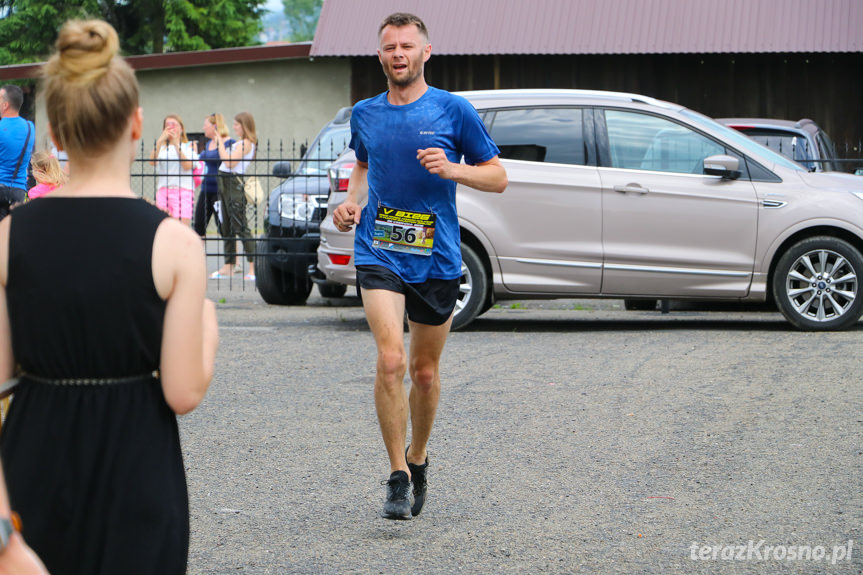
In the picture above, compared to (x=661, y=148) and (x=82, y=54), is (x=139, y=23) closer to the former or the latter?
(x=661, y=148)

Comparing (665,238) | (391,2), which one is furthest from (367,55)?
(665,238)

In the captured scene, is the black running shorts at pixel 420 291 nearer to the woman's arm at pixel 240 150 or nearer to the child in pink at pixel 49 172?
the child in pink at pixel 49 172

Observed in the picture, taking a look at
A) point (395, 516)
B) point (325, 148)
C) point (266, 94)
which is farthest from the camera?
point (266, 94)

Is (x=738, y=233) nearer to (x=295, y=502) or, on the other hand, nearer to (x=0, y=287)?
(x=295, y=502)

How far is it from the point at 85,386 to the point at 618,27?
75.6 ft

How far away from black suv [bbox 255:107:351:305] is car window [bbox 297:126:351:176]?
0.17 feet

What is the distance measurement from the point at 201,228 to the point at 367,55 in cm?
1130

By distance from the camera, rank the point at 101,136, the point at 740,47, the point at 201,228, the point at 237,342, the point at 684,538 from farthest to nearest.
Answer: the point at 740,47 < the point at 201,228 < the point at 237,342 < the point at 684,538 < the point at 101,136

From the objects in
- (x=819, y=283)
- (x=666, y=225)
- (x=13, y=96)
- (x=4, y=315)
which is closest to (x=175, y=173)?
(x=13, y=96)

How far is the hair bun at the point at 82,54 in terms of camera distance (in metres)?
2.38

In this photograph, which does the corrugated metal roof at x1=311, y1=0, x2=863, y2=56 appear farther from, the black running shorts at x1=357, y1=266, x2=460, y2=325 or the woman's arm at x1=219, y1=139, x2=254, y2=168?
the black running shorts at x1=357, y1=266, x2=460, y2=325

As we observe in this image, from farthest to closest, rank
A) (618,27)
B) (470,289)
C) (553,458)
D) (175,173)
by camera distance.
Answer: (618,27)
(175,173)
(470,289)
(553,458)

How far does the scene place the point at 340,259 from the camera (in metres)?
10.5

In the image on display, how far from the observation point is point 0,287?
245cm
